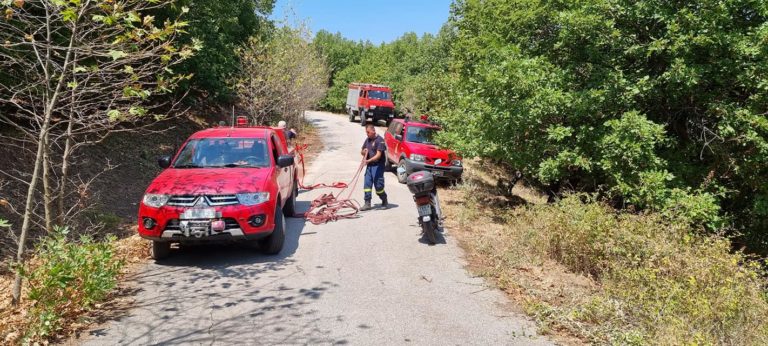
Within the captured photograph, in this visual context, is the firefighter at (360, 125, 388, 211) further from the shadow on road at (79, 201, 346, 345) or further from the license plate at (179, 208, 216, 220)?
the license plate at (179, 208, 216, 220)

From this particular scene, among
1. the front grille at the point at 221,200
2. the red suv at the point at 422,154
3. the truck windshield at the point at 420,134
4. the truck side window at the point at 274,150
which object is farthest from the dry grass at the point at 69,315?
the truck windshield at the point at 420,134

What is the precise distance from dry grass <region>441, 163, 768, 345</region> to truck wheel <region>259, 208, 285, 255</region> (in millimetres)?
2732

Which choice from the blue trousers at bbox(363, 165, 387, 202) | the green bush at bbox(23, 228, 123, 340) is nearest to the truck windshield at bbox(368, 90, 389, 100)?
the blue trousers at bbox(363, 165, 387, 202)

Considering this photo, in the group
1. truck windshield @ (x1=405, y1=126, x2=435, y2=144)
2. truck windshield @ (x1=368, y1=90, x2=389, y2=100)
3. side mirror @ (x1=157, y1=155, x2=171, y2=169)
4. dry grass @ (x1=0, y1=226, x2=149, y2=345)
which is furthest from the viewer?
truck windshield @ (x1=368, y1=90, x2=389, y2=100)

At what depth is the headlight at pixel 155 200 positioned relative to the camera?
605 centimetres

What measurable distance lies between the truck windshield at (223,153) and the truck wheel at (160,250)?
1205 millimetres

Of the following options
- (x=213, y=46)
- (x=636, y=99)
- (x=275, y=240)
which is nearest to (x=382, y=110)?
(x=213, y=46)

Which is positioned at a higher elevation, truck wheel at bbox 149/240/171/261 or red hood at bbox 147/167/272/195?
red hood at bbox 147/167/272/195

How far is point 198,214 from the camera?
598 centimetres

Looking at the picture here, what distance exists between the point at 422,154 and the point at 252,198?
299 inches

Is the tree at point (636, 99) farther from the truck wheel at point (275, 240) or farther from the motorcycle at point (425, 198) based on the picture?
the truck wheel at point (275, 240)

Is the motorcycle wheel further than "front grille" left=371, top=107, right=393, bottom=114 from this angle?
No

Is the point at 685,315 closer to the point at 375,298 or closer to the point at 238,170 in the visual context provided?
the point at 375,298

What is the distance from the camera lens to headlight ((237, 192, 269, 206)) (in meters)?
6.22
